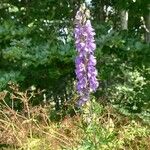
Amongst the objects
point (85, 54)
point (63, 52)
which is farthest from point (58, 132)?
point (85, 54)

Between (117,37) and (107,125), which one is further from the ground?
(117,37)

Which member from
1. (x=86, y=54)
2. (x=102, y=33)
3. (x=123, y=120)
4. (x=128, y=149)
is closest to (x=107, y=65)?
(x=102, y=33)

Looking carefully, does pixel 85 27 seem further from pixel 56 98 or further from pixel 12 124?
pixel 56 98

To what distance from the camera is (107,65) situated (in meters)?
7.96

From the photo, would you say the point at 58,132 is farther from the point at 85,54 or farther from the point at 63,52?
the point at 85,54

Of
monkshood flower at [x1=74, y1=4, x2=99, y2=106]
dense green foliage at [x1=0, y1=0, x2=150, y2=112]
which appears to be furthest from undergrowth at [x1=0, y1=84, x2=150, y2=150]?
monkshood flower at [x1=74, y1=4, x2=99, y2=106]

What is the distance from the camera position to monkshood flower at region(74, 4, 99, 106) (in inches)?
175

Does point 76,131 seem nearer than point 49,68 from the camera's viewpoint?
Yes

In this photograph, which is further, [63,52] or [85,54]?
[63,52]

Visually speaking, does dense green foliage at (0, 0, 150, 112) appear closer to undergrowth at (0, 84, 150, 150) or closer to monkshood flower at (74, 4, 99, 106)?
undergrowth at (0, 84, 150, 150)

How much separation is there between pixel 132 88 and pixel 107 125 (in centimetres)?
204

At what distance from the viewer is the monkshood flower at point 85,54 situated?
445cm

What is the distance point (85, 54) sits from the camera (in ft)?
15.0

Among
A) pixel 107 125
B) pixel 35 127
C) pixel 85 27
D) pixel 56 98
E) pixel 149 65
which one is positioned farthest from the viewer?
pixel 56 98
